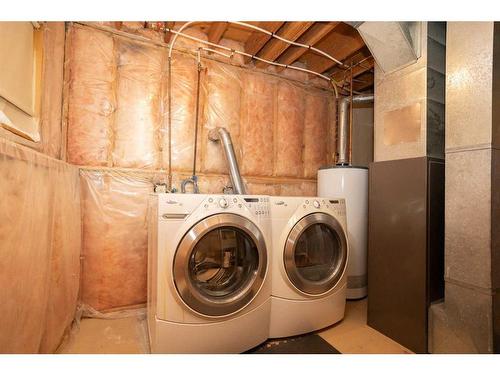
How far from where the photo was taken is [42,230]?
4.11ft

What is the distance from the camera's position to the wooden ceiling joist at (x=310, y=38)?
203cm

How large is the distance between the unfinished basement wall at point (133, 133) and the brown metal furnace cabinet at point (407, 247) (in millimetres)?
1246

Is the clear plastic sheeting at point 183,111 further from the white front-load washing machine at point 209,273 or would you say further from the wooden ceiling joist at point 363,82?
the wooden ceiling joist at point 363,82

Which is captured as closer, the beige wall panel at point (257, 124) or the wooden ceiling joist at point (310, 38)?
the wooden ceiling joist at point (310, 38)

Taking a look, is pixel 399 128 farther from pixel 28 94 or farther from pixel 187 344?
pixel 28 94

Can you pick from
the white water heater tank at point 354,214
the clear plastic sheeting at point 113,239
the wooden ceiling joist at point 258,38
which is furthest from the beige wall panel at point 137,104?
the white water heater tank at point 354,214

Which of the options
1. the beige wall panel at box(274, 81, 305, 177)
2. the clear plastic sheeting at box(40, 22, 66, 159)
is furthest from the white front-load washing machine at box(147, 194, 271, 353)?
the beige wall panel at box(274, 81, 305, 177)

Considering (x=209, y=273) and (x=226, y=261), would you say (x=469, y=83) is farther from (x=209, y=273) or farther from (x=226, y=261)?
(x=209, y=273)

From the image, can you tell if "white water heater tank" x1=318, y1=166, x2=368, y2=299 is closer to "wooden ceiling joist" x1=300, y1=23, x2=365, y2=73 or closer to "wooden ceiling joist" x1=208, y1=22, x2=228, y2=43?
"wooden ceiling joist" x1=300, y1=23, x2=365, y2=73

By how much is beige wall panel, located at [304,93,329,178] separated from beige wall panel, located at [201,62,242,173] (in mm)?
870

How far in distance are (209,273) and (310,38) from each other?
7.06ft

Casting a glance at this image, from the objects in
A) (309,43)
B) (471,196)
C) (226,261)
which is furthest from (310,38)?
(226,261)

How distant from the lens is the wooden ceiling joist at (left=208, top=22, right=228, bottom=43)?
2.12m

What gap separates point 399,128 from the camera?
6.04 feet
